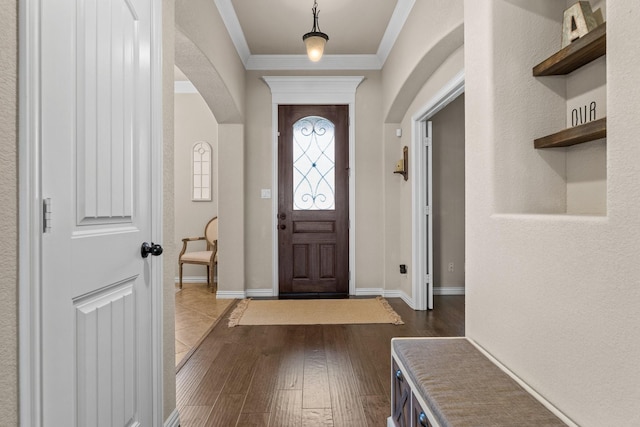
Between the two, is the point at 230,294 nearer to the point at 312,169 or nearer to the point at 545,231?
the point at 312,169

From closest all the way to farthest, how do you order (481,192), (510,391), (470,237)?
1. (510,391)
2. (481,192)
3. (470,237)

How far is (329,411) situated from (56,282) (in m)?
1.52

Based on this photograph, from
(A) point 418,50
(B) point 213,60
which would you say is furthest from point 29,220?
(A) point 418,50

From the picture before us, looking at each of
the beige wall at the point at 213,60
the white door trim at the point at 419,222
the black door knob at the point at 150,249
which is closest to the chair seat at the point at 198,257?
the beige wall at the point at 213,60

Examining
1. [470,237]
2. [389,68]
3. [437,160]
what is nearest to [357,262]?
[437,160]

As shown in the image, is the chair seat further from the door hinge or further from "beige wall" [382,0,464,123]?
the door hinge

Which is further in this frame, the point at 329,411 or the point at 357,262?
the point at 357,262

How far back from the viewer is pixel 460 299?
4488mm

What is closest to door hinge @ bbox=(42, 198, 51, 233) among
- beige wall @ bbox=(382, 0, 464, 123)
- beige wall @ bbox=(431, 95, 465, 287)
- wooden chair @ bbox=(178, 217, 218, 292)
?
beige wall @ bbox=(382, 0, 464, 123)

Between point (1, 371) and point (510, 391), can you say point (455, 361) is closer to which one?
point (510, 391)

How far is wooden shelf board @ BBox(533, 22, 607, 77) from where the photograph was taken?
1223 mm

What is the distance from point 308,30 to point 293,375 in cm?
340

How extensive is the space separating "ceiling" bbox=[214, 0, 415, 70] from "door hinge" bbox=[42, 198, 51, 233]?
9.80ft

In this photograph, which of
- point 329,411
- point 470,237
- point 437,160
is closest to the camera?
point 470,237
